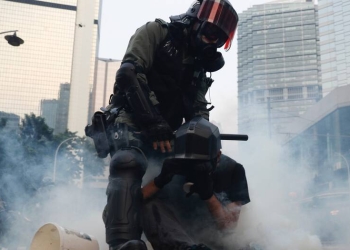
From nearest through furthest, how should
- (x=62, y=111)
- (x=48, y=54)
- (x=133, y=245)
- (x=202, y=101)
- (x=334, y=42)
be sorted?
(x=133, y=245)
(x=202, y=101)
(x=334, y=42)
(x=48, y=54)
(x=62, y=111)

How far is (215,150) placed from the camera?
255cm

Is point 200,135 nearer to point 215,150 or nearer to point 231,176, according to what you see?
point 215,150

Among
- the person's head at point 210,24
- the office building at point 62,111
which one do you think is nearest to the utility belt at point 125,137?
the person's head at point 210,24

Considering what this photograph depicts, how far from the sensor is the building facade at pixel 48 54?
62312 mm

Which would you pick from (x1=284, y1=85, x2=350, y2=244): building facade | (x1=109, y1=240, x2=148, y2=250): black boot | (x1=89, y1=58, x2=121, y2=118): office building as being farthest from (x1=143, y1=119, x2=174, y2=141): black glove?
(x1=89, y1=58, x2=121, y2=118): office building

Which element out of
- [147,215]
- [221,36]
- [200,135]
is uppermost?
[221,36]

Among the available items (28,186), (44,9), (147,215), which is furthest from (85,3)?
(147,215)

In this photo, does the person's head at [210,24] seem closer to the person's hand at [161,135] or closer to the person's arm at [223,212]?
the person's hand at [161,135]

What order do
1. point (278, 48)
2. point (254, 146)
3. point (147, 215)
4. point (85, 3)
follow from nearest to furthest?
Answer: point (147, 215) < point (254, 146) < point (278, 48) < point (85, 3)

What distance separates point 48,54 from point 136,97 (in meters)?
76.0

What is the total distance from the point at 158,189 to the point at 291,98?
84.5 meters

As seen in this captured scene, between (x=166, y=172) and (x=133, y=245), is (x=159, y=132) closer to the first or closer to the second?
(x=166, y=172)

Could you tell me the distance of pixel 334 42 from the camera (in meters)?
69.0

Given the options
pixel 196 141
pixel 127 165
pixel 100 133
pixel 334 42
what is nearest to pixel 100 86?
pixel 334 42
